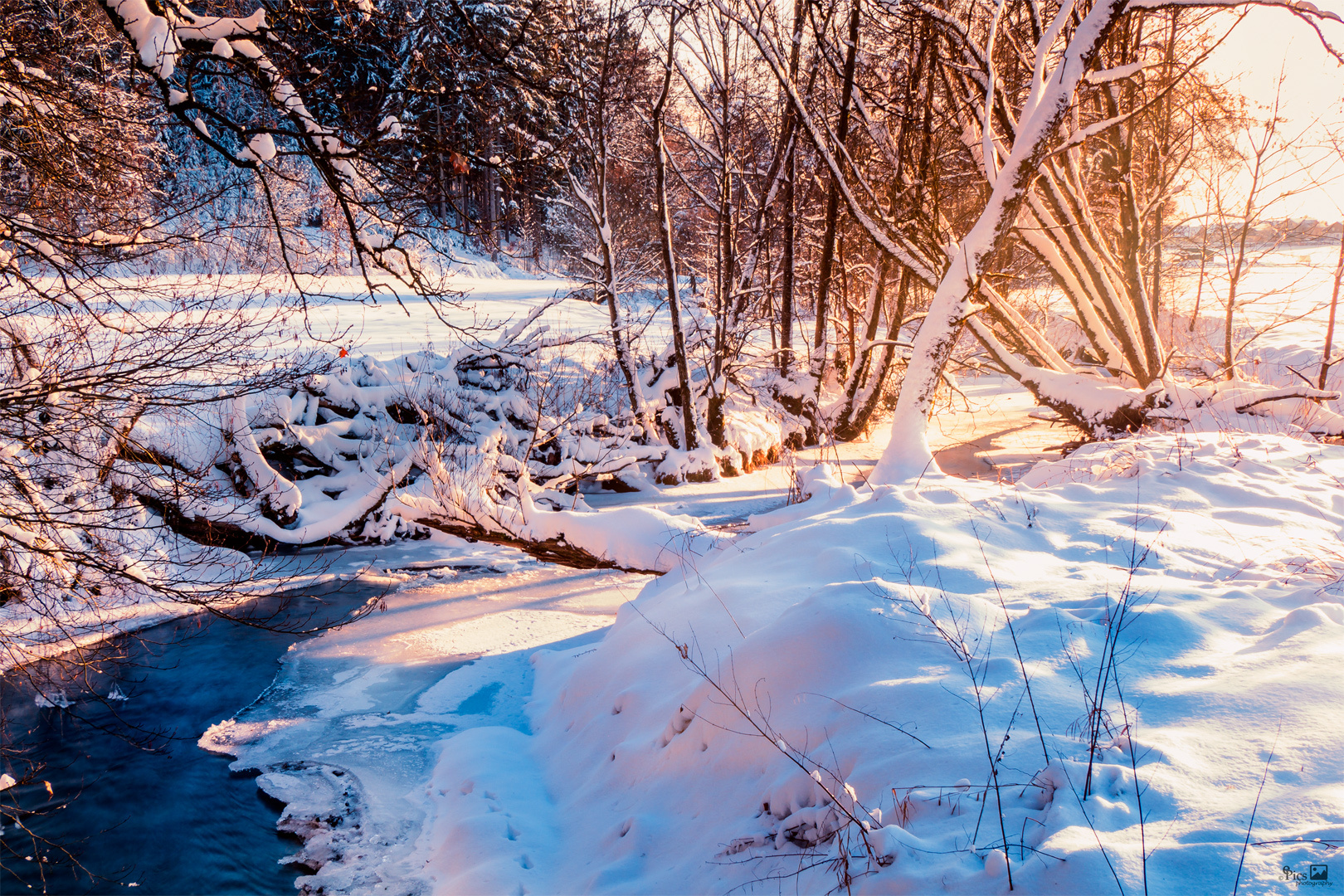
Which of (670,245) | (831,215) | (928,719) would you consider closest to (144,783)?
(928,719)

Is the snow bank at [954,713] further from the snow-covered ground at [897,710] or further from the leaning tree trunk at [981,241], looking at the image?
the leaning tree trunk at [981,241]

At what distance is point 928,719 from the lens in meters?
2.78

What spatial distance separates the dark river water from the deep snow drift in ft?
1.21

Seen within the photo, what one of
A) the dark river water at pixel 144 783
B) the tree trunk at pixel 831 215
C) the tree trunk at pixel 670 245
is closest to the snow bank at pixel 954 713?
the dark river water at pixel 144 783

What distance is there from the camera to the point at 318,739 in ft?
18.1

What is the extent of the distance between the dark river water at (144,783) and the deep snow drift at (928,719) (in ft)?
1.21

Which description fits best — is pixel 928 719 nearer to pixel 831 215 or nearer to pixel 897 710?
pixel 897 710

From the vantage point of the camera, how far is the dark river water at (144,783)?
171 inches

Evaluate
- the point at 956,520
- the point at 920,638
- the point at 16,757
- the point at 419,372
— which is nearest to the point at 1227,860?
the point at 920,638

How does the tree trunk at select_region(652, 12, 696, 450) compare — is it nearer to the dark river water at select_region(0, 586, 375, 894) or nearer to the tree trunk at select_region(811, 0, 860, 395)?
the tree trunk at select_region(811, 0, 860, 395)

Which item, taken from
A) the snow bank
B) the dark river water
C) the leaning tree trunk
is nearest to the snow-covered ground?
the snow bank

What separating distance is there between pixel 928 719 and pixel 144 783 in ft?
18.3

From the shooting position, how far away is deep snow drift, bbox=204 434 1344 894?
7.11 ft

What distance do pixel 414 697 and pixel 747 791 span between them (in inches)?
156
